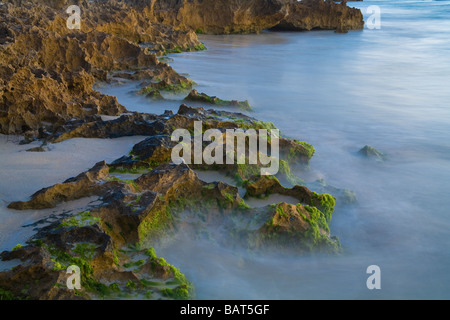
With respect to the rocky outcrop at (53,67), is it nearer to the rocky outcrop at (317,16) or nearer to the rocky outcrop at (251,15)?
the rocky outcrop at (251,15)

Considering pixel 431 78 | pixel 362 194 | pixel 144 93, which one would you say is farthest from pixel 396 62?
pixel 362 194

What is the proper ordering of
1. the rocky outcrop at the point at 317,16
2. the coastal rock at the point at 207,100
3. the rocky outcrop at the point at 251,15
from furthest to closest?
the rocky outcrop at the point at 317,16 → the rocky outcrop at the point at 251,15 → the coastal rock at the point at 207,100

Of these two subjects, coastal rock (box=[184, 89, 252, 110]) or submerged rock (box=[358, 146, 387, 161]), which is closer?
submerged rock (box=[358, 146, 387, 161])

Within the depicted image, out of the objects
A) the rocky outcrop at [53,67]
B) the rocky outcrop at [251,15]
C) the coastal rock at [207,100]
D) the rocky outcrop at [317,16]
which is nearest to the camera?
the rocky outcrop at [53,67]

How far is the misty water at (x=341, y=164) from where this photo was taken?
87.0 inches

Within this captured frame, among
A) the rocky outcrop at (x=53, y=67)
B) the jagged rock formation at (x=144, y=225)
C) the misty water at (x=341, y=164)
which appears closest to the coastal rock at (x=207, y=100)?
the misty water at (x=341, y=164)

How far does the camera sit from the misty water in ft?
7.25

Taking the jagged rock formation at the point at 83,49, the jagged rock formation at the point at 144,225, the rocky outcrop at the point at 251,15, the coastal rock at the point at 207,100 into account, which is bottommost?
the jagged rock formation at the point at 144,225

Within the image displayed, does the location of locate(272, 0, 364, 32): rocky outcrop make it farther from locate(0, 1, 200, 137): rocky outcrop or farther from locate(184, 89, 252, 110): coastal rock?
locate(184, 89, 252, 110): coastal rock

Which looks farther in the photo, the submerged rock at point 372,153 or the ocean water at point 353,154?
the submerged rock at point 372,153

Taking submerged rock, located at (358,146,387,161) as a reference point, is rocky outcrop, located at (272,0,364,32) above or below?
above

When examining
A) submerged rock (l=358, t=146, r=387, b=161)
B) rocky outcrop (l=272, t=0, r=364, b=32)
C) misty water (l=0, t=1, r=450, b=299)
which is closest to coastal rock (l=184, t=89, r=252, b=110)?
misty water (l=0, t=1, r=450, b=299)

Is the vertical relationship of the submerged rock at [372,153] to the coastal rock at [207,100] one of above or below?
below

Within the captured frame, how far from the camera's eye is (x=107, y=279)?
1958 mm
